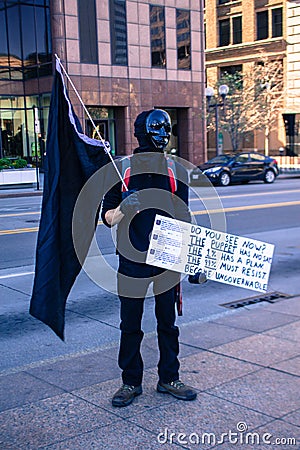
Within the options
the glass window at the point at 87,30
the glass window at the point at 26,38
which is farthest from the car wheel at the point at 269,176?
the glass window at the point at 26,38

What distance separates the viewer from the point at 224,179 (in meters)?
26.5

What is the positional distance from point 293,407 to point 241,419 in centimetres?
40

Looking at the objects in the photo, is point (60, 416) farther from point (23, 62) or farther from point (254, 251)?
point (23, 62)

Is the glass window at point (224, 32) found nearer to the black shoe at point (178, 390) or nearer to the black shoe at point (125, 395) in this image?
the black shoe at point (178, 390)

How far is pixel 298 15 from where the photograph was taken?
145ft

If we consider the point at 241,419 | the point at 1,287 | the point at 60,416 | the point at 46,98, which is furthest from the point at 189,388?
the point at 46,98

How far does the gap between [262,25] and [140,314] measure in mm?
46311

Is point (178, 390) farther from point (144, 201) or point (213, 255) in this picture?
point (144, 201)

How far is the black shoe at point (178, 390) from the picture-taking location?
4.20m

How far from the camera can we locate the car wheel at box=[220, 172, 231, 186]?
26.3 metres

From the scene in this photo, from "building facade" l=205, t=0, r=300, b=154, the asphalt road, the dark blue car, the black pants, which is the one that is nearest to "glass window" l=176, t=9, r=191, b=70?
"building facade" l=205, t=0, r=300, b=154

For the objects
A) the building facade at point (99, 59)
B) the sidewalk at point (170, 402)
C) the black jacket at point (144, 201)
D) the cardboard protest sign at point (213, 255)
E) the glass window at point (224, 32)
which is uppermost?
the glass window at point (224, 32)

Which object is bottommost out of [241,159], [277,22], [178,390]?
[178,390]

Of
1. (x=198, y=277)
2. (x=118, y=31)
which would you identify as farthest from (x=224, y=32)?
(x=198, y=277)
